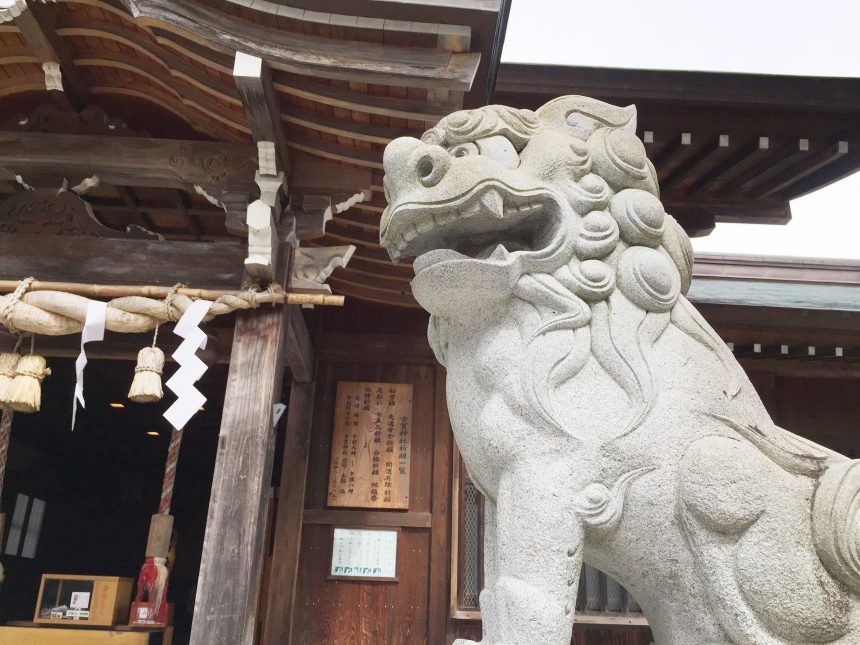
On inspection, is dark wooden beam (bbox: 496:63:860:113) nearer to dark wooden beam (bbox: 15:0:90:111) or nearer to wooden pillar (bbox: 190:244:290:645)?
wooden pillar (bbox: 190:244:290:645)

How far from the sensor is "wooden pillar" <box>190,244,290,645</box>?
10.5ft

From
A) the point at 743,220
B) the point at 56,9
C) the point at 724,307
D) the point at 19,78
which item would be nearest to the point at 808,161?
the point at 743,220

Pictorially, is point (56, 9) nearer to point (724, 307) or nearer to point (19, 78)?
point (19, 78)

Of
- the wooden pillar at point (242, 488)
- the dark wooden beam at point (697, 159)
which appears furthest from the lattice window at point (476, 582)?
the dark wooden beam at point (697, 159)

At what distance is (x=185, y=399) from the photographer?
345cm

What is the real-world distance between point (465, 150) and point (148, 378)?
2473 millimetres

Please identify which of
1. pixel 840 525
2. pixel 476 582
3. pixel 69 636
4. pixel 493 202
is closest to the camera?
pixel 840 525

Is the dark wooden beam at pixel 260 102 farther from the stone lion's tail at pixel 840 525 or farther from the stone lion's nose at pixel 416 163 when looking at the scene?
the stone lion's tail at pixel 840 525

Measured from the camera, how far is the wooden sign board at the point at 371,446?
530 cm

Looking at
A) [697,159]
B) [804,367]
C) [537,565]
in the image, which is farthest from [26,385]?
[804,367]

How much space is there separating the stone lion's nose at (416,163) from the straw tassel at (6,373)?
3023mm

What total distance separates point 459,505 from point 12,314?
3.40 meters

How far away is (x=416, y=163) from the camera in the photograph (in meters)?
1.98

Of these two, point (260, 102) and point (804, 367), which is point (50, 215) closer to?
point (260, 102)
